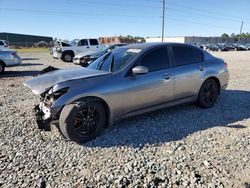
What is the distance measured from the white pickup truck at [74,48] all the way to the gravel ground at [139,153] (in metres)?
13.8

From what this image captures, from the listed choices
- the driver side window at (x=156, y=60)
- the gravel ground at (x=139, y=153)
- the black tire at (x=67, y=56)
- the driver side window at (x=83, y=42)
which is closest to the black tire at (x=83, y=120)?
the gravel ground at (x=139, y=153)

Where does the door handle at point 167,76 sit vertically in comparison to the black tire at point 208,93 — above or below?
above

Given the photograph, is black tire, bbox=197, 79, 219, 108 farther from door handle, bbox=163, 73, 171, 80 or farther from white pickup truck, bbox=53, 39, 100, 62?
white pickup truck, bbox=53, 39, 100, 62

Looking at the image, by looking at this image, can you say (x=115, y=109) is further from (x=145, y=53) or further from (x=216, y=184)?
(x=216, y=184)

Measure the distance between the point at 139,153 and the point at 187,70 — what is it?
2428 millimetres

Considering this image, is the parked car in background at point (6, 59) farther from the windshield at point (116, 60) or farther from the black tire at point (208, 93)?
the black tire at point (208, 93)

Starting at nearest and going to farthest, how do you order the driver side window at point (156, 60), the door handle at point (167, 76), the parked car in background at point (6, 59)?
the driver side window at point (156, 60), the door handle at point (167, 76), the parked car in background at point (6, 59)

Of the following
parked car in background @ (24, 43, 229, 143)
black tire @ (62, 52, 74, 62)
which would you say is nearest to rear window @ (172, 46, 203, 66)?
parked car in background @ (24, 43, 229, 143)

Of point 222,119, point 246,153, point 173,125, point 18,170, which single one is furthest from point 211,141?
point 18,170

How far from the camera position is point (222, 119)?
5.16 meters

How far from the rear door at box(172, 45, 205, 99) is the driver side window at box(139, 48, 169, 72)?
257 millimetres

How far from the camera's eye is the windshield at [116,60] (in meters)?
4.63

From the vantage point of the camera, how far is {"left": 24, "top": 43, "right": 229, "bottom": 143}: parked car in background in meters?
3.93

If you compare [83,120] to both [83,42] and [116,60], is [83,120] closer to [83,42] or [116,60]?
[116,60]
